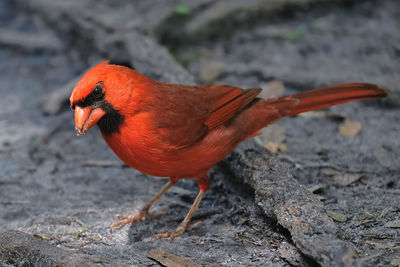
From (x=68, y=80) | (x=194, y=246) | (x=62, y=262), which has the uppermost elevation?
(x=68, y=80)

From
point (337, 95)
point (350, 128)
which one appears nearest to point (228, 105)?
point (337, 95)

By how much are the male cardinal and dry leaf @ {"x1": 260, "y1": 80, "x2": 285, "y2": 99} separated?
1.37 meters

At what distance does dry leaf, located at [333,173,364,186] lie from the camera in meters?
3.56

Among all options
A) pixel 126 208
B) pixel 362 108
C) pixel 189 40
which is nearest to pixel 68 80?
pixel 189 40

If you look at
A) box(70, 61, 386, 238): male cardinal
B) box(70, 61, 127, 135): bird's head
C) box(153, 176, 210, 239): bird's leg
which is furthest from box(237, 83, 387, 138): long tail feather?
box(70, 61, 127, 135): bird's head

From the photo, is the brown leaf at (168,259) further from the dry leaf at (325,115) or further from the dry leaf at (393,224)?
the dry leaf at (325,115)

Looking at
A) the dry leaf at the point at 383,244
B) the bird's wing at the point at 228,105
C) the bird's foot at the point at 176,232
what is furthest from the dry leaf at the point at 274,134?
the dry leaf at the point at 383,244

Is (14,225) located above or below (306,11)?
below

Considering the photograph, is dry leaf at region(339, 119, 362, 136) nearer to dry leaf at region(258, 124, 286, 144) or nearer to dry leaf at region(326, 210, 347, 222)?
dry leaf at region(258, 124, 286, 144)

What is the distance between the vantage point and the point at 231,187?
3.57 metres

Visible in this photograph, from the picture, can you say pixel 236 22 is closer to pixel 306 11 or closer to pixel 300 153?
pixel 306 11

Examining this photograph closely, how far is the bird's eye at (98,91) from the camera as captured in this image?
9.31 feet

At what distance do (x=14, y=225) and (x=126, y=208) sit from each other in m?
0.80

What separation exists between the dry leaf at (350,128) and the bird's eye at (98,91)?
7.85 feet
